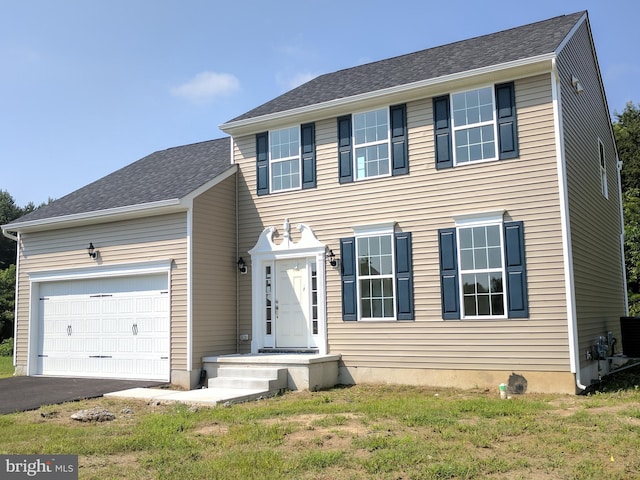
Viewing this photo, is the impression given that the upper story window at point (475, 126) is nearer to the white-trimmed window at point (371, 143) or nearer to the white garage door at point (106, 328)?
the white-trimmed window at point (371, 143)

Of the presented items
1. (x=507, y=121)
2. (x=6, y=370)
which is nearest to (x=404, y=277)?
(x=507, y=121)

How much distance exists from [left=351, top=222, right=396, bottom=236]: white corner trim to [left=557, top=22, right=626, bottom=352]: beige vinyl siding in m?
3.13

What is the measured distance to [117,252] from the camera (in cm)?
1307

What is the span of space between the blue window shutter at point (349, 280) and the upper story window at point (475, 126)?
7.55 feet

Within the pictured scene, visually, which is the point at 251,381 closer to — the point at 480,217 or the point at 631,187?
the point at 480,217

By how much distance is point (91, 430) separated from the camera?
7633mm

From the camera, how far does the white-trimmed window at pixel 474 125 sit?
1066 cm

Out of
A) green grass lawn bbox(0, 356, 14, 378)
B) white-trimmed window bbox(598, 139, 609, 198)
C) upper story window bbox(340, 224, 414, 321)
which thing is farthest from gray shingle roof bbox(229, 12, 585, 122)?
green grass lawn bbox(0, 356, 14, 378)

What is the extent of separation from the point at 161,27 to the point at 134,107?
2.29 m

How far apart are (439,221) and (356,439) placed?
535cm

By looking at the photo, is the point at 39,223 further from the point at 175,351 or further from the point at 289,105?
the point at 289,105

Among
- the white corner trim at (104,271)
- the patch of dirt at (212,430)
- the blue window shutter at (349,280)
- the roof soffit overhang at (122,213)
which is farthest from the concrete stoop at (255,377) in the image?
the roof soffit overhang at (122,213)

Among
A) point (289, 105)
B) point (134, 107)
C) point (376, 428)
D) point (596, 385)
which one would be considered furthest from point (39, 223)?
point (596, 385)

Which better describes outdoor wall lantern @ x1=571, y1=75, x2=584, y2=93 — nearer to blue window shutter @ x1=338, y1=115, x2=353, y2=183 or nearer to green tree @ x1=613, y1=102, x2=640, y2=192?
blue window shutter @ x1=338, y1=115, x2=353, y2=183
